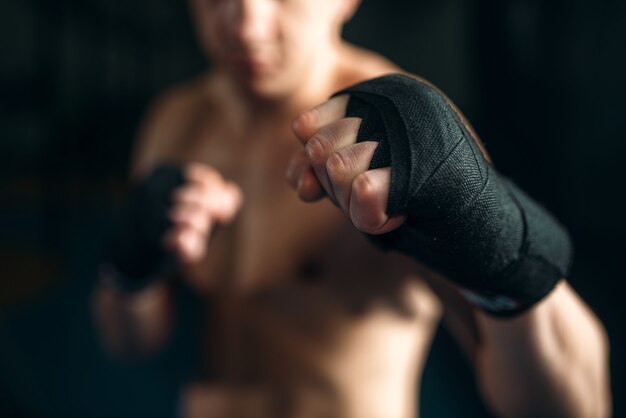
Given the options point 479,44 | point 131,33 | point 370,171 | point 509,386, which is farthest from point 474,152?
point 131,33

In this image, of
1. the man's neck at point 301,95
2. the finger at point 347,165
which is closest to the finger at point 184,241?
the man's neck at point 301,95

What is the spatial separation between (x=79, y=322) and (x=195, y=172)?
3.67ft

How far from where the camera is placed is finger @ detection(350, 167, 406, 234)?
0.99ft

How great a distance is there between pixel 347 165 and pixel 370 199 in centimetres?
2

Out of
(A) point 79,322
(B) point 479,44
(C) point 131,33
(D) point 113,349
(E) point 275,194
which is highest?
(B) point 479,44

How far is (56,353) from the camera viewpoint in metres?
1.40

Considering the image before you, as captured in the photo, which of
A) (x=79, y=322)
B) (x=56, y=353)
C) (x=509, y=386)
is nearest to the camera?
(x=509, y=386)

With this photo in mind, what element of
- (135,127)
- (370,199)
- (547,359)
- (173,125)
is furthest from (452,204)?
(135,127)

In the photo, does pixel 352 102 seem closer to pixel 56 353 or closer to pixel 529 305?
pixel 529 305

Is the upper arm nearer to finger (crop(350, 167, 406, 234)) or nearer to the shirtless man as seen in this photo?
the shirtless man

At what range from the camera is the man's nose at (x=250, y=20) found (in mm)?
486

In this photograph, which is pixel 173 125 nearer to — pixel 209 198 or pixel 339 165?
pixel 209 198

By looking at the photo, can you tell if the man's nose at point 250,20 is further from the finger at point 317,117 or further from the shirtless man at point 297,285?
the finger at point 317,117

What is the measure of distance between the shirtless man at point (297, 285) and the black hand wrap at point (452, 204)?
0.05 metres
